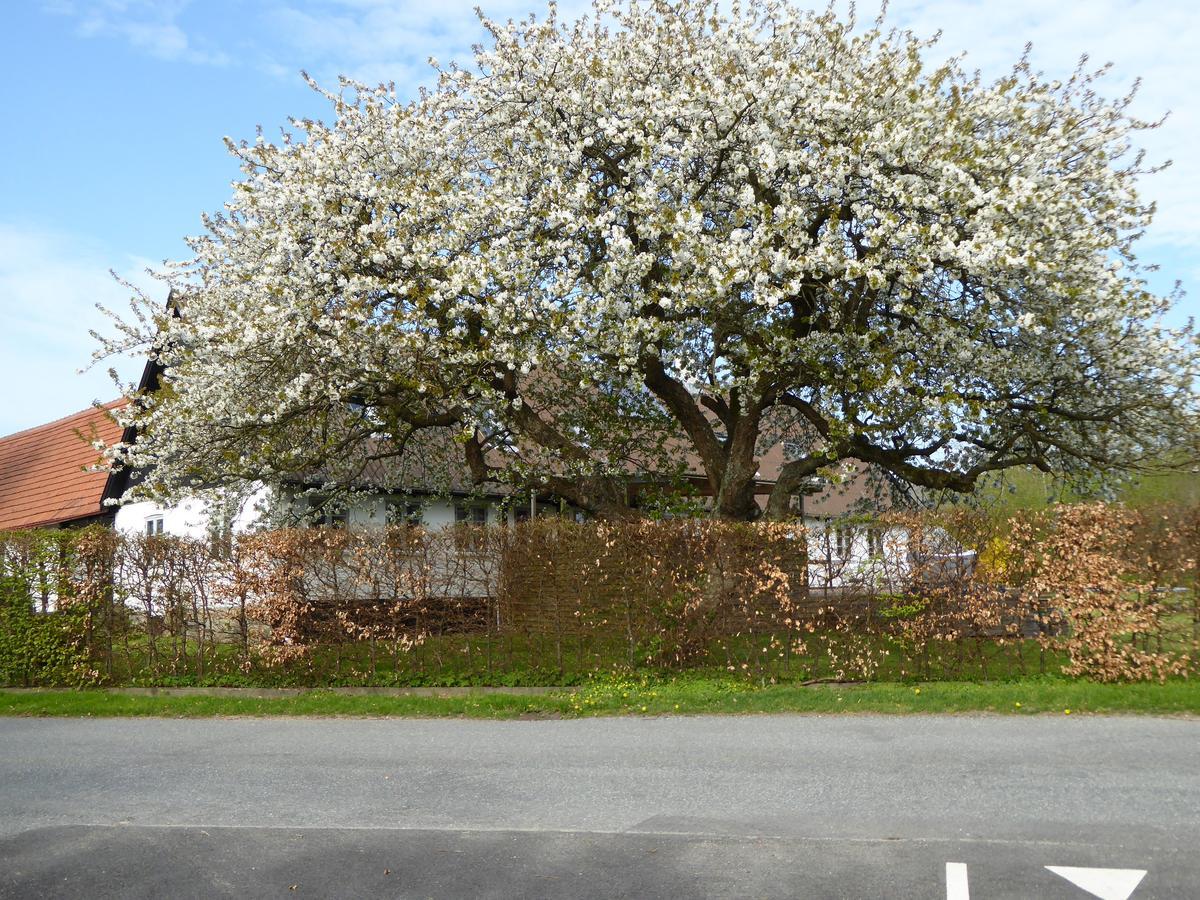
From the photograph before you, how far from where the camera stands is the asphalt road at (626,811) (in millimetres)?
5688

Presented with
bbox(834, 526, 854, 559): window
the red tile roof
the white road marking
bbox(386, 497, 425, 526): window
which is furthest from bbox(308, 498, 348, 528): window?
the white road marking

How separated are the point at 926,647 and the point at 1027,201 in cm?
586

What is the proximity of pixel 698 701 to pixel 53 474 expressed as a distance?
21.9m

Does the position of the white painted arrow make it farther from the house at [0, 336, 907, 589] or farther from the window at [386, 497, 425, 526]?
the window at [386, 497, 425, 526]

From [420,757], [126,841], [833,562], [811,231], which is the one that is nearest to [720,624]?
[833,562]

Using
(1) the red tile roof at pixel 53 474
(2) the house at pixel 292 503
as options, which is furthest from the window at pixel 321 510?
(1) the red tile roof at pixel 53 474

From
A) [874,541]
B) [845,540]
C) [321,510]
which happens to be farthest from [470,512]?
[874,541]

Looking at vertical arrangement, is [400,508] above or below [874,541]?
above

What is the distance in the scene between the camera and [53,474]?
2662 centimetres

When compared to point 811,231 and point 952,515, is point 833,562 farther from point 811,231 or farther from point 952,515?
point 811,231

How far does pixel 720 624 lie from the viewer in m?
12.5

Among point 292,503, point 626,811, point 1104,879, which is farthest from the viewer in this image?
point 292,503

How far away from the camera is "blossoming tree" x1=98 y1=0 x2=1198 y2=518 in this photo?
1368 cm

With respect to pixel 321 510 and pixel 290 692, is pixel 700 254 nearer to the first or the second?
pixel 290 692
